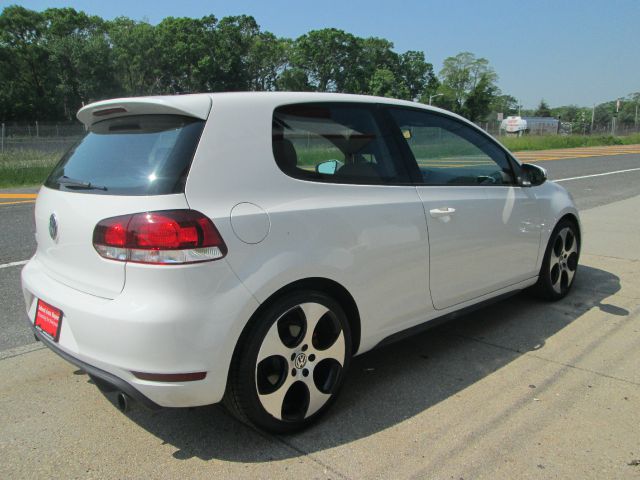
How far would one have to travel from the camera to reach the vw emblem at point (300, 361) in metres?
2.56

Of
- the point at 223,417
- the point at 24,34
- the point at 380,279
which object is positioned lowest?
the point at 223,417

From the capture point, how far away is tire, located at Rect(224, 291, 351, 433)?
2371 mm

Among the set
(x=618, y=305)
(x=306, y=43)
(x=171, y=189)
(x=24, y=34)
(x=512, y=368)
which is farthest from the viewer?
(x=306, y=43)

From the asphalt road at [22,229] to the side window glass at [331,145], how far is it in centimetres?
248

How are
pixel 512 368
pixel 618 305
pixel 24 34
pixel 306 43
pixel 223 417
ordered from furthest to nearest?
pixel 306 43 → pixel 24 34 → pixel 618 305 → pixel 512 368 → pixel 223 417

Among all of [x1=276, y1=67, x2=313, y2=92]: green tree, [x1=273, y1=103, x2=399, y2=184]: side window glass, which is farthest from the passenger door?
[x1=276, y1=67, x2=313, y2=92]: green tree

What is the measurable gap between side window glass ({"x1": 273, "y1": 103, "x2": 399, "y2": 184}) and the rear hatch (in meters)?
0.42

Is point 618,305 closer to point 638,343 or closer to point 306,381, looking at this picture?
point 638,343

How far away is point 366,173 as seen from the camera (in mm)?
2947

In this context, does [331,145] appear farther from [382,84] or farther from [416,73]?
[416,73]

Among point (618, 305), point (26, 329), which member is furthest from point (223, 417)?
point (618, 305)

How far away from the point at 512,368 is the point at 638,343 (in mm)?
1068

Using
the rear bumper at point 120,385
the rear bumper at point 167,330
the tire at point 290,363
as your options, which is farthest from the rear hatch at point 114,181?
the tire at point 290,363

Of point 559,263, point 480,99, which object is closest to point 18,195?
point 559,263
